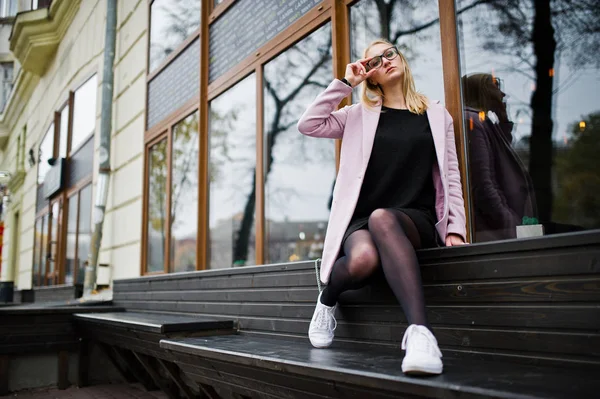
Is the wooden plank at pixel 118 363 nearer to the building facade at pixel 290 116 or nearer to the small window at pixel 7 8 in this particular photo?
the building facade at pixel 290 116

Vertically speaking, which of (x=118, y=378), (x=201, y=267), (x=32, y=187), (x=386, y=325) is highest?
(x=32, y=187)

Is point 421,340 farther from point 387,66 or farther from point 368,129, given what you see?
point 387,66

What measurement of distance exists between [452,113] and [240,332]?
1.84m

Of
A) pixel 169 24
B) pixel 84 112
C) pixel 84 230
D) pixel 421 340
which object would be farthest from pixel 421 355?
pixel 84 112

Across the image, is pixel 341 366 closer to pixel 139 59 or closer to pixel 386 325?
pixel 386 325

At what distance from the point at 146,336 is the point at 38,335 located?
1.93 m

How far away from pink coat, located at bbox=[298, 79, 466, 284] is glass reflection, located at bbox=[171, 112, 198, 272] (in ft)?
10.2

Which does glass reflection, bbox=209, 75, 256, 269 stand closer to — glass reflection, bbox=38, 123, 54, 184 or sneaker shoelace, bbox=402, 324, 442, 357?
sneaker shoelace, bbox=402, 324, 442, 357

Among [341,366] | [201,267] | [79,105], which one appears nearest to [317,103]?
[341,366]

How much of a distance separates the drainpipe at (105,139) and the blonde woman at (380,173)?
17.5 ft

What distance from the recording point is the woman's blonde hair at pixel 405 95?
2.48 m

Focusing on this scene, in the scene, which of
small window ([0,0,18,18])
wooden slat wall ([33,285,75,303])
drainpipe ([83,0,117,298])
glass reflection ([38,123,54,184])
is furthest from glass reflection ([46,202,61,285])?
small window ([0,0,18,18])

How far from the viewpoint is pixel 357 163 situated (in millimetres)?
2449

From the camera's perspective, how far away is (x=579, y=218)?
13.5 feet
